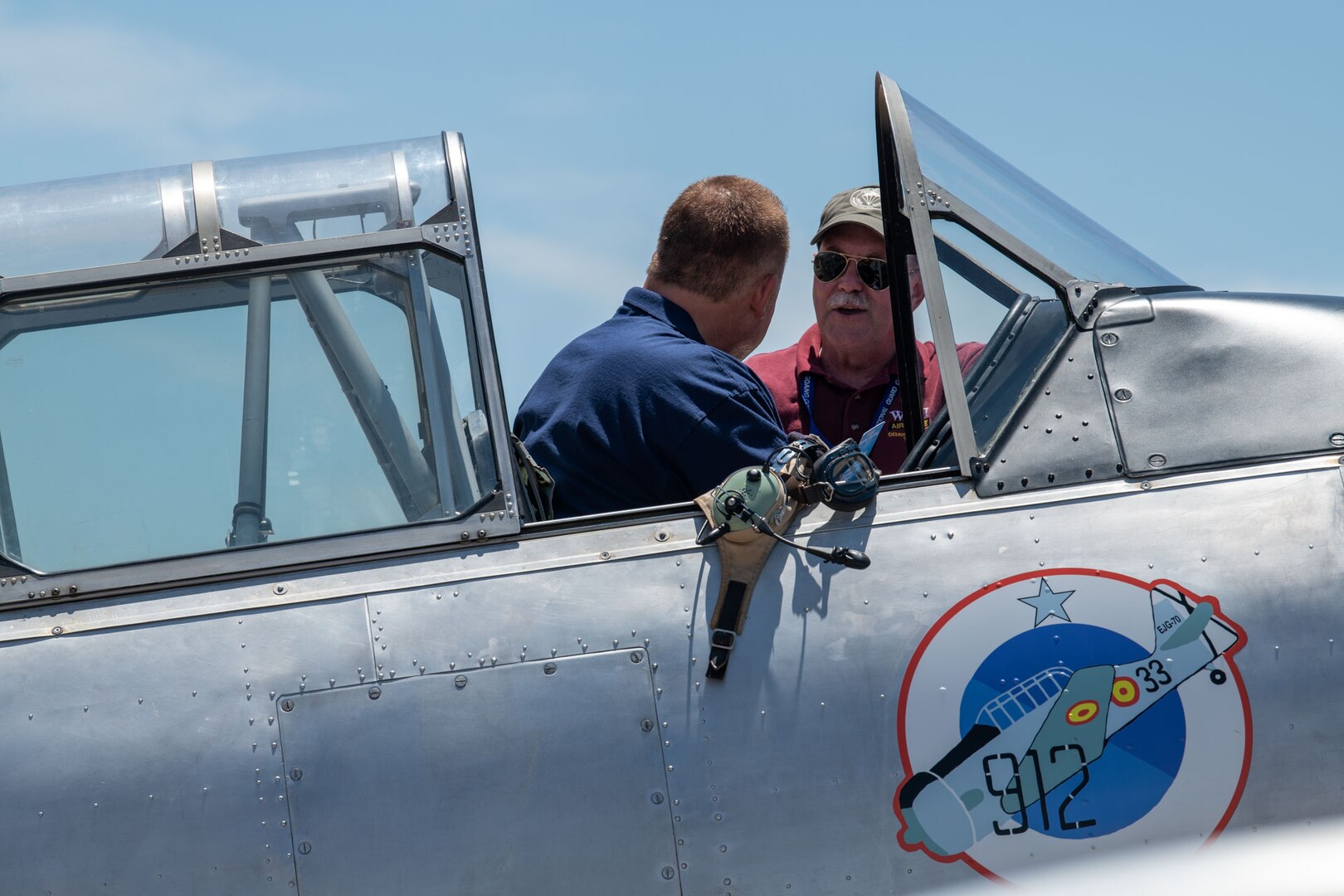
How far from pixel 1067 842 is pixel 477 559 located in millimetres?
1520

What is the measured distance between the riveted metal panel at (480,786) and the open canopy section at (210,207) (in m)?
1.21

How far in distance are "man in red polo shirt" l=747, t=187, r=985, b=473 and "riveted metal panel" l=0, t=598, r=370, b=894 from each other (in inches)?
91.1

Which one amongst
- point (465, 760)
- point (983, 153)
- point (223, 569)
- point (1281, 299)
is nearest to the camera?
point (465, 760)

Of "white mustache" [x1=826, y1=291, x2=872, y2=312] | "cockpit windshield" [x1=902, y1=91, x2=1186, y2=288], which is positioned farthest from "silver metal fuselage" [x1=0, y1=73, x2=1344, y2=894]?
"white mustache" [x1=826, y1=291, x2=872, y2=312]

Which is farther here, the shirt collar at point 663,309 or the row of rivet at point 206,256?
the shirt collar at point 663,309

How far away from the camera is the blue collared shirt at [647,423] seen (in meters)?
3.30

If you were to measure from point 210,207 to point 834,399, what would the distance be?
8.62 feet

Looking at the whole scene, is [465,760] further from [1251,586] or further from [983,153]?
[983,153]

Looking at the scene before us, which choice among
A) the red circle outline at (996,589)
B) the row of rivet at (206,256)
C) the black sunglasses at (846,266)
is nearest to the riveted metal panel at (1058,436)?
the red circle outline at (996,589)

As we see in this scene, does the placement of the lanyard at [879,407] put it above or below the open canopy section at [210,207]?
below

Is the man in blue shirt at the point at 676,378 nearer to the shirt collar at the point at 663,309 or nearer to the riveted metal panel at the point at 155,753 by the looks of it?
the shirt collar at the point at 663,309

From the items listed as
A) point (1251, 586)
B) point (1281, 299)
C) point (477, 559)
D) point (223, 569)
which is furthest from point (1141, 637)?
point (223, 569)

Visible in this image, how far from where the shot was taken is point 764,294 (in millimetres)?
3900

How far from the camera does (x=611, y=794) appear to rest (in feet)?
9.27
